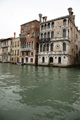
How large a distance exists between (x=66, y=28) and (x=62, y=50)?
5.48 metres

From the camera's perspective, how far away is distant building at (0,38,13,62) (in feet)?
133

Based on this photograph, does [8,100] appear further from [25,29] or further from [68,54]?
[25,29]

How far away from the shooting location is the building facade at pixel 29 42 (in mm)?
30578

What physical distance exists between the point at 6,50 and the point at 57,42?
25.4 meters

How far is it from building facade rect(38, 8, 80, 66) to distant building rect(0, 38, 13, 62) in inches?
657

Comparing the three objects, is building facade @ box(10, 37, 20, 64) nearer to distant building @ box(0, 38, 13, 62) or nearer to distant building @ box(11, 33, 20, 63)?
distant building @ box(11, 33, 20, 63)

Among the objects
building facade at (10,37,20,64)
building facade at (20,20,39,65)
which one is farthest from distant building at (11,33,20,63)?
building facade at (20,20,39,65)

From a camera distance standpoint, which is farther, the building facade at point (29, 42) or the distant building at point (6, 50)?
the distant building at point (6, 50)

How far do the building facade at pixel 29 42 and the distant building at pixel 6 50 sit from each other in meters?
8.39

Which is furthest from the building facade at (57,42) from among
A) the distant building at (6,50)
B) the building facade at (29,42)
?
the distant building at (6,50)

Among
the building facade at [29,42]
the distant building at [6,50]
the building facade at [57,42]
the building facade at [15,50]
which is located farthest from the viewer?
the distant building at [6,50]

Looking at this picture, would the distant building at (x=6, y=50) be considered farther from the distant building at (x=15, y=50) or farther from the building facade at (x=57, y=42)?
the building facade at (x=57, y=42)

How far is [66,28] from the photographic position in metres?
24.3

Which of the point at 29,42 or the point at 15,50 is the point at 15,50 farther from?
the point at 29,42
